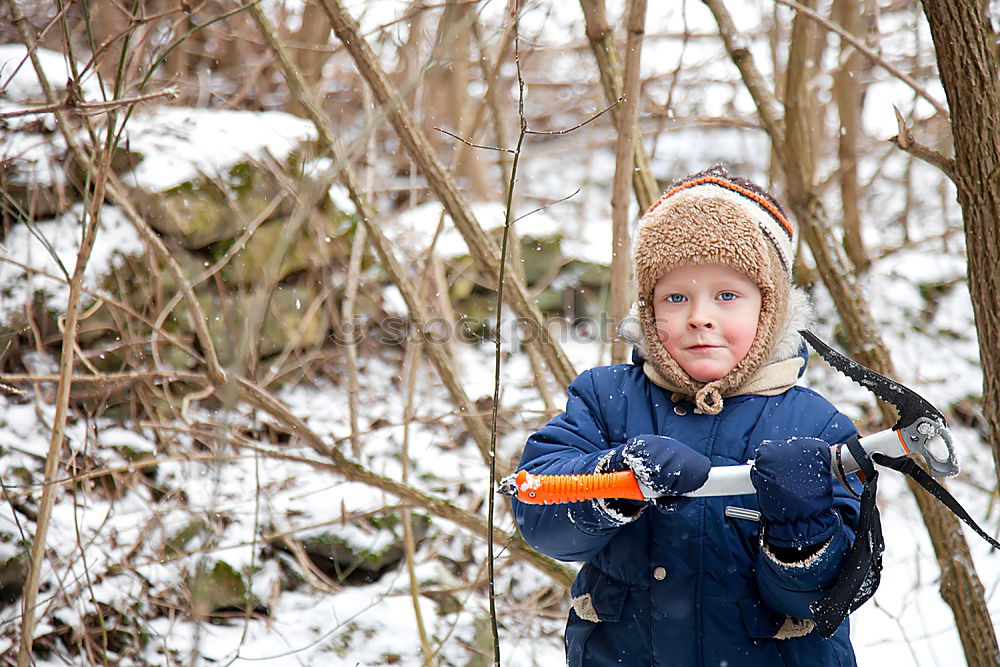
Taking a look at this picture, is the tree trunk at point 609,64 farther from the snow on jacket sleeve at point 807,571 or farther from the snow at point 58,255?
the snow at point 58,255

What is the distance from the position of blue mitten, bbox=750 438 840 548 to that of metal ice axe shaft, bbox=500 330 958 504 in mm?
38

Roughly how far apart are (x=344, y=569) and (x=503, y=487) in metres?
2.85

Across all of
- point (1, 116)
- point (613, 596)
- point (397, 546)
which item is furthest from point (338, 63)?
point (613, 596)

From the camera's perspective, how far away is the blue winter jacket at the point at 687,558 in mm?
1493

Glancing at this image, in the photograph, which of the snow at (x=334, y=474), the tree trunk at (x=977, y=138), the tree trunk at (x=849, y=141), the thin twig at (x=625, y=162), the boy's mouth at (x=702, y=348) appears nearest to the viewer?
the boy's mouth at (x=702, y=348)

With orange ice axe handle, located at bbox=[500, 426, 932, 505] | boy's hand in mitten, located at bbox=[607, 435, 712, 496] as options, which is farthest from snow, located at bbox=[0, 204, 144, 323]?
boy's hand in mitten, located at bbox=[607, 435, 712, 496]

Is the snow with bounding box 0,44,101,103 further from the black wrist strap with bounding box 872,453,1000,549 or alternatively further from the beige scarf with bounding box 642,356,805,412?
the black wrist strap with bounding box 872,453,1000,549

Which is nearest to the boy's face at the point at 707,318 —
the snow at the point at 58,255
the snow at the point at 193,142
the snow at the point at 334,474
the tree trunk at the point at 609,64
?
the tree trunk at the point at 609,64

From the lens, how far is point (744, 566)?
4.99ft

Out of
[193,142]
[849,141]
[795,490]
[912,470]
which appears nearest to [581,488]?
[795,490]

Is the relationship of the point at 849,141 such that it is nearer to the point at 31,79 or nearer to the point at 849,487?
the point at 849,487

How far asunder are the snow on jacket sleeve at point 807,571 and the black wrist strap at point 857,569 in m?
0.02

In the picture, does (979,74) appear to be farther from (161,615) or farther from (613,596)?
(161,615)

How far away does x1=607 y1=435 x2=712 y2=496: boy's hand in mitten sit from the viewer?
53.4 inches
